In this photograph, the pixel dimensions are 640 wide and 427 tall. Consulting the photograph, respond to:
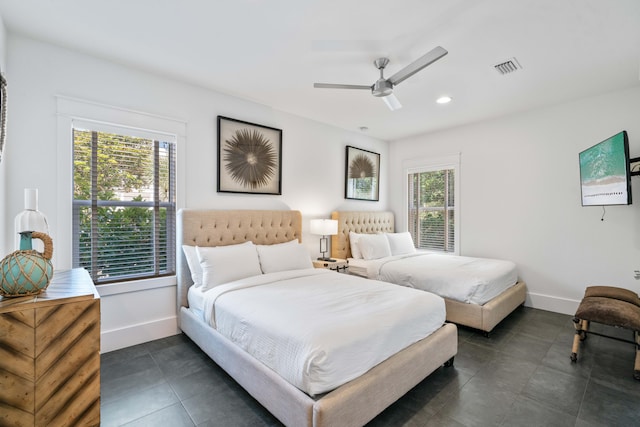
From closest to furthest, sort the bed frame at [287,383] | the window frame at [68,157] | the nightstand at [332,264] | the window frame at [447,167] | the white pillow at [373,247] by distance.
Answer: the bed frame at [287,383] → the window frame at [68,157] → the nightstand at [332,264] → the white pillow at [373,247] → the window frame at [447,167]

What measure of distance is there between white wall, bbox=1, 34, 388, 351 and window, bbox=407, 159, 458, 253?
2.42 meters

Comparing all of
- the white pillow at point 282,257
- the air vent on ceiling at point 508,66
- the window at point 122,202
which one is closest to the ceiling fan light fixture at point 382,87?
the air vent on ceiling at point 508,66

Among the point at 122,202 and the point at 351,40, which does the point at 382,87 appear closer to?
the point at 351,40

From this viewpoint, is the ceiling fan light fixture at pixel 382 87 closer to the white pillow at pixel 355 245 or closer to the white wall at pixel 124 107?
the white wall at pixel 124 107

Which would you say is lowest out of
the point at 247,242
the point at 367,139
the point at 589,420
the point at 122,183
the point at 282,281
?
the point at 589,420

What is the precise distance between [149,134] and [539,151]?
4.90 m

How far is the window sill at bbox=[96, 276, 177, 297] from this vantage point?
8.94 ft

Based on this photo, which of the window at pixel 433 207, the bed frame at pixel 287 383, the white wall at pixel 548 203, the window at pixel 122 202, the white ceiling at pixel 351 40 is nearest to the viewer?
the bed frame at pixel 287 383

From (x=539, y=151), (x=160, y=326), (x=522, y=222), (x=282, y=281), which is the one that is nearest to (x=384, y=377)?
(x=282, y=281)

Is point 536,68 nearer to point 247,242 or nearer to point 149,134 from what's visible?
point 247,242

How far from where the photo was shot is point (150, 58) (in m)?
2.69

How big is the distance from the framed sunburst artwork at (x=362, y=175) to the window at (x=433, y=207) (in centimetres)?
65

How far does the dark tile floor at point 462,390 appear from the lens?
73.5 inches

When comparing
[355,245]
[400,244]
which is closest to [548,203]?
[400,244]
